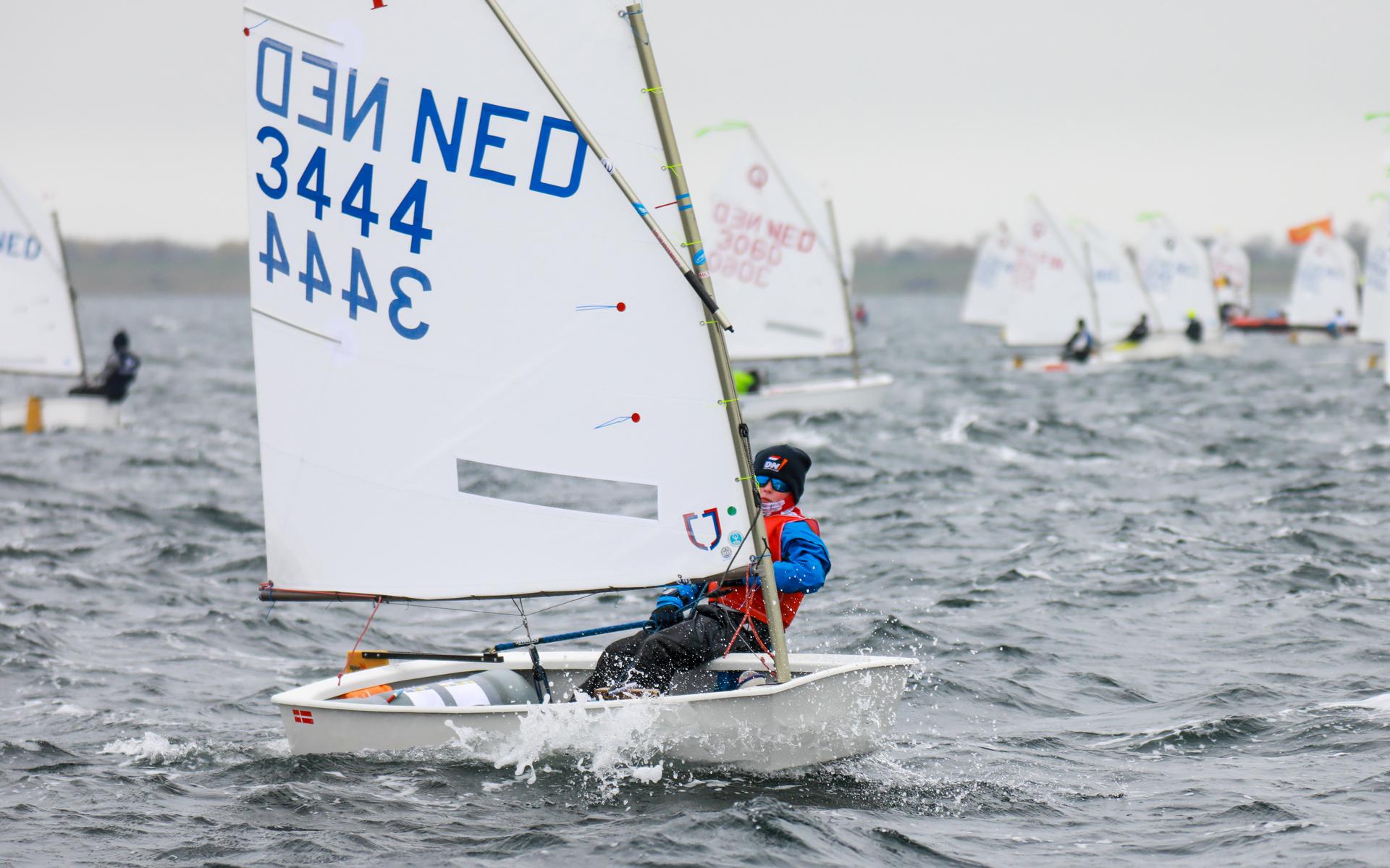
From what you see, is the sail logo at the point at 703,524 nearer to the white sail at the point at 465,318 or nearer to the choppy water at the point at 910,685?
the white sail at the point at 465,318

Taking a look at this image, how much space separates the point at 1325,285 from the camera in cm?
5822

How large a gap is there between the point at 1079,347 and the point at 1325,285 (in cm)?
2294

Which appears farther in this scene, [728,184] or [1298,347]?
[1298,347]

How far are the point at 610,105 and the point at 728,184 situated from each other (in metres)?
→ 20.9

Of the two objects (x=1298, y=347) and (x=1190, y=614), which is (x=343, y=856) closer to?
(x=1190, y=614)

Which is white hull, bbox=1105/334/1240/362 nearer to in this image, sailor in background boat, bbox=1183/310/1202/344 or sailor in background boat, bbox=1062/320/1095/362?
sailor in background boat, bbox=1183/310/1202/344

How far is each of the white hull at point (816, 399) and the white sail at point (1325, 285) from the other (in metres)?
35.3

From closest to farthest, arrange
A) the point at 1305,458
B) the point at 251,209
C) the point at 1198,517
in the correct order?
the point at 251,209, the point at 1198,517, the point at 1305,458

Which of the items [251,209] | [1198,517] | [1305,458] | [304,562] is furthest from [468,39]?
[1305,458]

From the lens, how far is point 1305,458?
2120cm

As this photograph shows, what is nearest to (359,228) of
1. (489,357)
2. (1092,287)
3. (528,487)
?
(489,357)

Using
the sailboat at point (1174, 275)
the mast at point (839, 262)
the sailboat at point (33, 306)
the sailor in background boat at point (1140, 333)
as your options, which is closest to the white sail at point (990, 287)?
the sailboat at point (1174, 275)

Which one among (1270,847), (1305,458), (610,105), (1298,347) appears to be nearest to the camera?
(1270,847)

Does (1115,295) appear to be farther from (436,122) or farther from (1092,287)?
(436,122)
